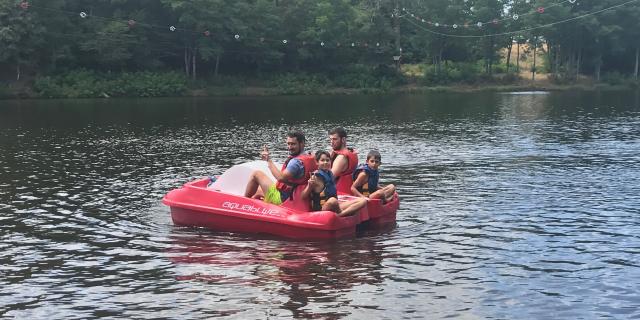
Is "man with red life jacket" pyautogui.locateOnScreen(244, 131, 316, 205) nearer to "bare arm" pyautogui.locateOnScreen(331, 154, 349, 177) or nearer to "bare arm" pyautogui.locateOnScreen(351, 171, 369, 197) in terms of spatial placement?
"bare arm" pyautogui.locateOnScreen(331, 154, 349, 177)

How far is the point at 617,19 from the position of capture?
88.3m

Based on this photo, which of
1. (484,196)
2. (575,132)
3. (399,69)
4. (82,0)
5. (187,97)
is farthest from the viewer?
(399,69)

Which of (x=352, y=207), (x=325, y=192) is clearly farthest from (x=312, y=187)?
(x=352, y=207)

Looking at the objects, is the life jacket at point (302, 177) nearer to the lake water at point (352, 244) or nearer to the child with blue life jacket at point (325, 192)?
the child with blue life jacket at point (325, 192)

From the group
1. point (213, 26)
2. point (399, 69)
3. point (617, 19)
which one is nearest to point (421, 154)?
point (213, 26)

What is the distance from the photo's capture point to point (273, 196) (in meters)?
13.2

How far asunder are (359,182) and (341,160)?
1.82ft

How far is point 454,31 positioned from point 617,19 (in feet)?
69.0

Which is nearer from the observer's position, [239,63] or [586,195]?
[586,195]

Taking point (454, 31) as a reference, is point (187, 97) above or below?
below

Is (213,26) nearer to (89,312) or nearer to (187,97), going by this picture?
(187,97)

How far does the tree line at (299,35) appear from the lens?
65625 mm

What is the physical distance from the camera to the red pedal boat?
489 inches

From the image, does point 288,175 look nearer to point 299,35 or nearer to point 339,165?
point 339,165
